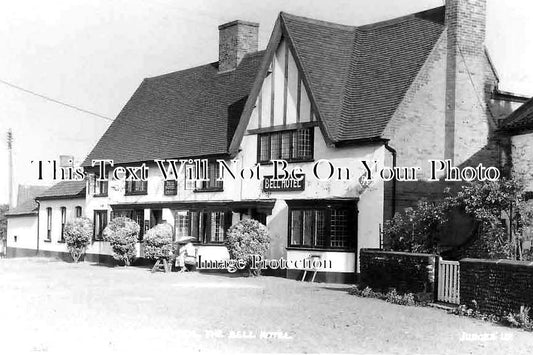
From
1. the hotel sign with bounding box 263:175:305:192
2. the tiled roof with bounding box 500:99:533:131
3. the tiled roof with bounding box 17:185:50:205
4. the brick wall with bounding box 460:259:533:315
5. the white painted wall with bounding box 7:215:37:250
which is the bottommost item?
the white painted wall with bounding box 7:215:37:250

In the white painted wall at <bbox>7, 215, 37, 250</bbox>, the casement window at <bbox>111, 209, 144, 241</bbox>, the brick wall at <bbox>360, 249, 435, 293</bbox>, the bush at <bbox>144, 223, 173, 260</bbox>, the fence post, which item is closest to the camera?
the fence post

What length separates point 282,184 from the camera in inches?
1065

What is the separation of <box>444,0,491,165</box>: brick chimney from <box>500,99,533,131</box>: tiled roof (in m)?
1.16

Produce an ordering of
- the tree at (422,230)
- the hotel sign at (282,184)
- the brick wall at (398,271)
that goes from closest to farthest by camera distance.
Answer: the brick wall at (398,271), the tree at (422,230), the hotel sign at (282,184)

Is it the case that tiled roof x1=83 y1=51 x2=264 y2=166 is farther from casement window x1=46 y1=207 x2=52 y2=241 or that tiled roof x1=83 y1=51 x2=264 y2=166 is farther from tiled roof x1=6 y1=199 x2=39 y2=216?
tiled roof x1=6 y1=199 x2=39 y2=216

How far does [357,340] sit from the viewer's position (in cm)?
1227

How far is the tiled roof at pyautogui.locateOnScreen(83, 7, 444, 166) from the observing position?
990 inches

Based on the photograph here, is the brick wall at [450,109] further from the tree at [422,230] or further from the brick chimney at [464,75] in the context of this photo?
the tree at [422,230]

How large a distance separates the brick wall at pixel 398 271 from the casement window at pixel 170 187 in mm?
13840

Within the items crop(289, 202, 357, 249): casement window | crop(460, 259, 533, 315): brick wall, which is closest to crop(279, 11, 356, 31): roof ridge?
crop(289, 202, 357, 249): casement window

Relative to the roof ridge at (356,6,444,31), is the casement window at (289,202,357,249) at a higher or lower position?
lower

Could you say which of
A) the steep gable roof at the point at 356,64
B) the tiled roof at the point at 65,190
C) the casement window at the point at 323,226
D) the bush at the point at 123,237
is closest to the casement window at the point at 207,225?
the bush at the point at 123,237

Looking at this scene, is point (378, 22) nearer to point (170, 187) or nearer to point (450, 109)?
point (450, 109)

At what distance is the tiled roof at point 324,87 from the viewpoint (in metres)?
25.2
